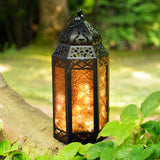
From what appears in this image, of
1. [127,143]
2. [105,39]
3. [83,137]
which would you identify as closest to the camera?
[127,143]

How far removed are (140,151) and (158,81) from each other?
3.85 metres

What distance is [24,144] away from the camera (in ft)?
7.01

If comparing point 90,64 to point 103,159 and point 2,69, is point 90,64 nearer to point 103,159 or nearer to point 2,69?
point 103,159

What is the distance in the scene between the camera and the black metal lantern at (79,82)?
6.55ft

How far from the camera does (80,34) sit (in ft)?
6.63

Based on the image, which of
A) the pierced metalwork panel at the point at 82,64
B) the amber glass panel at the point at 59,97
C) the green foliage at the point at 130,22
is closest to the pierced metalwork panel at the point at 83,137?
the amber glass panel at the point at 59,97

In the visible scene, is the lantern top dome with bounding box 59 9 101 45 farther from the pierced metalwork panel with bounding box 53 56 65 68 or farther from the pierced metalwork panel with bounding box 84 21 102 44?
the pierced metalwork panel with bounding box 53 56 65 68

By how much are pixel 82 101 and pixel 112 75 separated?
3.63 meters

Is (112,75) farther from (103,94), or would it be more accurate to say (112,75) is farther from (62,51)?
(62,51)

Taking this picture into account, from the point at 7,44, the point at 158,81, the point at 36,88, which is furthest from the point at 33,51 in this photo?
the point at 158,81

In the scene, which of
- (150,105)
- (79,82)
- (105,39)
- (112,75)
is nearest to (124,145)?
(150,105)

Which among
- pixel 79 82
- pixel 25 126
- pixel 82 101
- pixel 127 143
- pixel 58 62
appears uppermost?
pixel 58 62

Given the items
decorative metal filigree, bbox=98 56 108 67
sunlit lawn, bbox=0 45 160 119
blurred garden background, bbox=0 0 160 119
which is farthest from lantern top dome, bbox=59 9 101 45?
blurred garden background, bbox=0 0 160 119

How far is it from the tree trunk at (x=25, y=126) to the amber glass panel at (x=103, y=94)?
38cm
